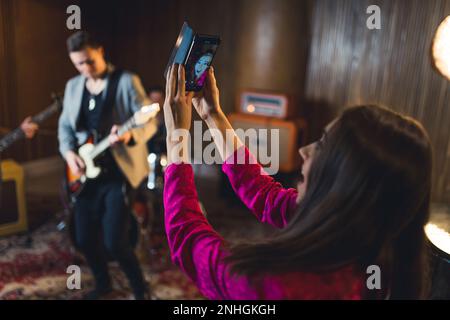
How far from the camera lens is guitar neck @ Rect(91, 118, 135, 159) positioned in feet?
7.16

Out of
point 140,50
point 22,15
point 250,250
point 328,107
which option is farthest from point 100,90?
point 140,50

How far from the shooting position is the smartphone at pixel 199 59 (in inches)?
35.9

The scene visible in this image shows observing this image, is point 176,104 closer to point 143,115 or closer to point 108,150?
point 143,115

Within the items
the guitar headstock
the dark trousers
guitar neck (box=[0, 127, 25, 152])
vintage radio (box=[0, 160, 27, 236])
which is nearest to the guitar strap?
the guitar headstock

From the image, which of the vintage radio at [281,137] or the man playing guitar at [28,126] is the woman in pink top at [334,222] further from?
the vintage radio at [281,137]

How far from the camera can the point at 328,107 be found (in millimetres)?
3779

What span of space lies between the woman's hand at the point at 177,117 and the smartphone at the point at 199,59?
0.04 meters

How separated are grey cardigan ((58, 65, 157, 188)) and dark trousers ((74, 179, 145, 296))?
0.34 ft

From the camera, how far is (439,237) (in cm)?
161

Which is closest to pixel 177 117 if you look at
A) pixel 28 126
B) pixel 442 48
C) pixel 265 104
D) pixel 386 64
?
pixel 28 126

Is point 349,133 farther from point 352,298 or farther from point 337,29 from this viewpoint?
point 337,29

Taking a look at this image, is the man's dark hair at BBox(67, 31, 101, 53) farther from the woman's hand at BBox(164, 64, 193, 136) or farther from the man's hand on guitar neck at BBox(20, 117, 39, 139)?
the woman's hand at BBox(164, 64, 193, 136)

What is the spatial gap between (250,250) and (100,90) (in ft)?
5.26

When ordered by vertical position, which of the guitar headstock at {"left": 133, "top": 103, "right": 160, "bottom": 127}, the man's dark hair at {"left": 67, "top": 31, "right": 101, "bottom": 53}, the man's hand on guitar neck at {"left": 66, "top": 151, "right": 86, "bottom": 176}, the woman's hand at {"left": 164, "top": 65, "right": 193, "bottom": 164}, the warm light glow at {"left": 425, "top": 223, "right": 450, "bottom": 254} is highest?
the man's dark hair at {"left": 67, "top": 31, "right": 101, "bottom": 53}
